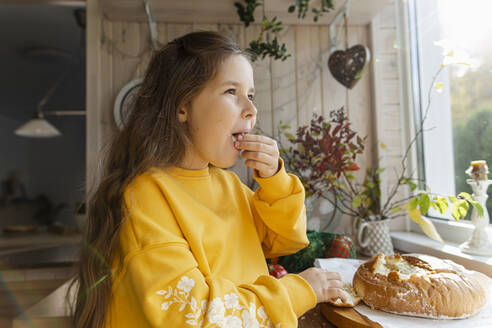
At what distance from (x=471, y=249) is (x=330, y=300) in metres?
0.62

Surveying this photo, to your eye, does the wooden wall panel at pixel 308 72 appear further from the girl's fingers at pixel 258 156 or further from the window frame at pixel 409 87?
the girl's fingers at pixel 258 156

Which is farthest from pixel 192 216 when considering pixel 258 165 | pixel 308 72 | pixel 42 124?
pixel 42 124

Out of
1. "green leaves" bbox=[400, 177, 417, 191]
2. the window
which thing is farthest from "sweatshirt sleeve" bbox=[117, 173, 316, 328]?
the window

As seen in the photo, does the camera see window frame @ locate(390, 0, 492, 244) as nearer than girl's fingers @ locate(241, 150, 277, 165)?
No

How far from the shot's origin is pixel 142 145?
0.66 meters

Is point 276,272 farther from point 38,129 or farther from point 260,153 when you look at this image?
point 38,129

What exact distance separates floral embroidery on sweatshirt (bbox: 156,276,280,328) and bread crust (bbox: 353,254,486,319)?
10.8 inches

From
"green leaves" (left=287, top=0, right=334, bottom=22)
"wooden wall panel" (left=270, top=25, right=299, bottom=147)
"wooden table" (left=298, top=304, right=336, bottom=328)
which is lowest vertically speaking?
"wooden table" (left=298, top=304, right=336, bottom=328)

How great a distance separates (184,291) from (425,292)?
0.49 m

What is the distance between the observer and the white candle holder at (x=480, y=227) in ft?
2.98

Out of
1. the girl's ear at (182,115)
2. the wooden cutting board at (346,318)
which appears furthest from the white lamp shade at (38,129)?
the wooden cutting board at (346,318)

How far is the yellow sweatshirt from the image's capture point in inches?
19.0

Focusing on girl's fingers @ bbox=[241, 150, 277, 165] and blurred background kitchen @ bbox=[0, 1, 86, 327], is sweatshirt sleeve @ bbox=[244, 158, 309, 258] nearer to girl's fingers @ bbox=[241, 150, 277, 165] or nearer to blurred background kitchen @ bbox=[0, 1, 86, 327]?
girl's fingers @ bbox=[241, 150, 277, 165]

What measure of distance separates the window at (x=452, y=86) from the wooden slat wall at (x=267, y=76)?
0.74 ft
